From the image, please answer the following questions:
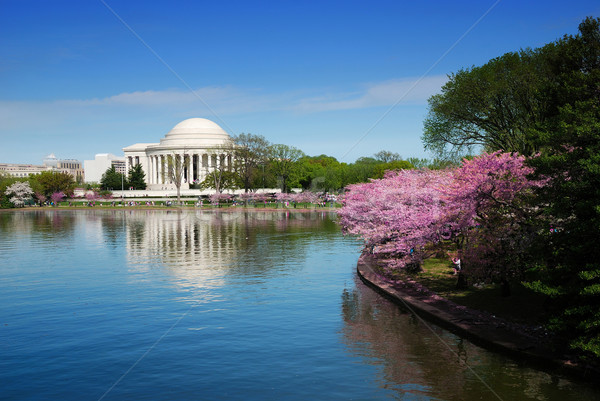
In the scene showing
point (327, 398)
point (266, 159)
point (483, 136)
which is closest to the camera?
point (327, 398)

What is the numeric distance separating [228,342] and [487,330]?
7832mm

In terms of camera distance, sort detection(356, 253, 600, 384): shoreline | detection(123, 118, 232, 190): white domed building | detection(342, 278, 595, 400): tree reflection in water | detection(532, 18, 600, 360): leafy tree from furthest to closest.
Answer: detection(123, 118, 232, 190): white domed building → detection(356, 253, 600, 384): shoreline → detection(342, 278, 595, 400): tree reflection in water → detection(532, 18, 600, 360): leafy tree

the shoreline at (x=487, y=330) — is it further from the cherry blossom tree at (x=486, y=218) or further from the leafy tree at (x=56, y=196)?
the leafy tree at (x=56, y=196)

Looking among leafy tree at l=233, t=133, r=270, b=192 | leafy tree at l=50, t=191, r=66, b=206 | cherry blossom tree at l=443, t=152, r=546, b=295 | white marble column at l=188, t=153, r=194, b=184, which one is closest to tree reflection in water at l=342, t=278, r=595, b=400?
cherry blossom tree at l=443, t=152, r=546, b=295

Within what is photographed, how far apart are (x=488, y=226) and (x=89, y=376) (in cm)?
1451

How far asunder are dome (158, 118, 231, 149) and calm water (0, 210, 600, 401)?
134m

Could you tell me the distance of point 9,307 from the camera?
68.1ft

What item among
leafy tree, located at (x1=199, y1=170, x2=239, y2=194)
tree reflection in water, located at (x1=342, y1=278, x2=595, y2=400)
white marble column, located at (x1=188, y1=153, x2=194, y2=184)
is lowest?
tree reflection in water, located at (x1=342, y1=278, x2=595, y2=400)

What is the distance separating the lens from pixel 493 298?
20.2 metres

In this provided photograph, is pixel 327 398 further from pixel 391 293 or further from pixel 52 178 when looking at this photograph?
pixel 52 178

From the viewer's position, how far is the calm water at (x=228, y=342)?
1260 cm

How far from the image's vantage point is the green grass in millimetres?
17703

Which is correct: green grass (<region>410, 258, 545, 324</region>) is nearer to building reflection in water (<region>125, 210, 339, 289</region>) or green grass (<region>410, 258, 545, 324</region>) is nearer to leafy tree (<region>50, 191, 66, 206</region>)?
building reflection in water (<region>125, 210, 339, 289</region>)

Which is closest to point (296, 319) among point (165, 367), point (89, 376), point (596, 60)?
point (165, 367)
